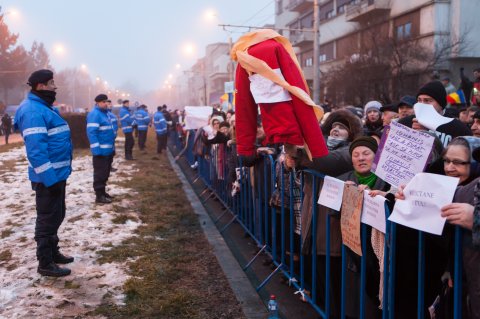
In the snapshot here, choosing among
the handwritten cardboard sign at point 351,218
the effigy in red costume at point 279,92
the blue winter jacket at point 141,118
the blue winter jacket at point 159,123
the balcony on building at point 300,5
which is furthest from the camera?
the balcony on building at point 300,5

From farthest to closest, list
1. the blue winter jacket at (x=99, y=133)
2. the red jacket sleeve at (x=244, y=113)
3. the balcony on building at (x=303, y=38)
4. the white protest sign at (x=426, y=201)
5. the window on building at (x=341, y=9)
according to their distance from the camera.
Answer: the balcony on building at (x=303, y=38) < the window on building at (x=341, y=9) < the blue winter jacket at (x=99, y=133) < the red jacket sleeve at (x=244, y=113) < the white protest sign at (x=426, y=201)

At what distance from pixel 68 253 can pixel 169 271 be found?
1406 millimetres

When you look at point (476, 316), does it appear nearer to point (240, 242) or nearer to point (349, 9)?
point (240, 242)

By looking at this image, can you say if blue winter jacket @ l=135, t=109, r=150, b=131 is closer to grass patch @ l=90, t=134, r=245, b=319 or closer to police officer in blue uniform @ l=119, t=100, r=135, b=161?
police officer in blue uniform @ l=119, t=100, r=135, b=161

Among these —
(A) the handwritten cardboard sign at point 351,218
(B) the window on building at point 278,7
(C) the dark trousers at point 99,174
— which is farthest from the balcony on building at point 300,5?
(A) the handwritten cardboard sign at point 351,218

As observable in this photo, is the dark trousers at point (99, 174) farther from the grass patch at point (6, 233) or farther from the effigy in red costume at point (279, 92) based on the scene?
Result: the effigy in red costume at point (279, 92)

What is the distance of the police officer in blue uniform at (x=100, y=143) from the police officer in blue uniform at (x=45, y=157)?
3322 mm

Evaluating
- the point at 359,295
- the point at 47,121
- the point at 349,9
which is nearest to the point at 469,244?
the point at 359,295

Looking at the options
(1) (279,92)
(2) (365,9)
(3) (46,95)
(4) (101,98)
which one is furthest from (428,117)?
(2) (365,9)

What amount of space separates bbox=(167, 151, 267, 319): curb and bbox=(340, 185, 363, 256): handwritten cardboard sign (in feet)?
4.30

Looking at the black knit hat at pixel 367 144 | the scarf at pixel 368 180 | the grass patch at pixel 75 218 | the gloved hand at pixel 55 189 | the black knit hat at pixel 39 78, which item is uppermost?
the black knit hat at pixel 39 78

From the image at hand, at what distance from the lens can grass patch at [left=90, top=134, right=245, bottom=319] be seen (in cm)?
425

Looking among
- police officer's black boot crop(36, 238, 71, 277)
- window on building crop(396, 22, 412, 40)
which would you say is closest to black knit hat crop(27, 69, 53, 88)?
police officer's black boot crop(36, 238, 71, 277)

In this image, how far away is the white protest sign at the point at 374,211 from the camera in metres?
2.88
